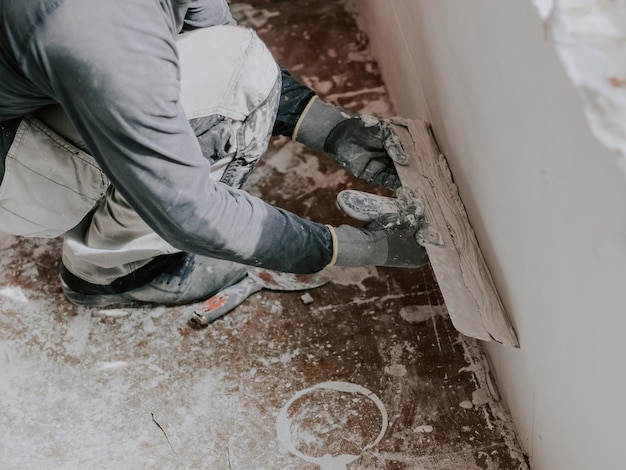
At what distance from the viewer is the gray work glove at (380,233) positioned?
1517 millimetres

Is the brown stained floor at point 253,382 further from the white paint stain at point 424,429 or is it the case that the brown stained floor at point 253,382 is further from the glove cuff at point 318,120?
the glove cuff at point 318,120

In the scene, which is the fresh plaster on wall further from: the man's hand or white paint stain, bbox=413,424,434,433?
white paint stain, bbox=413,424,434,433

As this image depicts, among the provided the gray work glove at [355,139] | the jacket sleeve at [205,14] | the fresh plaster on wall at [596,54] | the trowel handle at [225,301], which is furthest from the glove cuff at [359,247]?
the fresh plaster on wall at [596,54]

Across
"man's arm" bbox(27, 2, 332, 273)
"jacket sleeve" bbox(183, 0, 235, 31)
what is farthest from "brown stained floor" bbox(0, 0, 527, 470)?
"jacket sleeve" bbox(183, 0, 235, 31)

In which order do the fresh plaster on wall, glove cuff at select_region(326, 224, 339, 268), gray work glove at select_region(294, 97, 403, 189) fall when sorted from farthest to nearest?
gray work glove at select_region(294, 97, 403, 189), glove cuff at select_region(326, 224, 339, 268), the fresh plaster on wall

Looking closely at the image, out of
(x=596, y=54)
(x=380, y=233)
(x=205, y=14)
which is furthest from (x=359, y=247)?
(x=596, y=54)

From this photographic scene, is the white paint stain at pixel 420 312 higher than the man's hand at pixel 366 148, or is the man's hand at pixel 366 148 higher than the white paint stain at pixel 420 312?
the man's hand at pixel 366 148

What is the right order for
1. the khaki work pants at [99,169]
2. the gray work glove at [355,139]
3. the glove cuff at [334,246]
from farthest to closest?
1. the gray work glove at [355,139]
2. the glove cuff at [334,246]
3. the khaki work pants at [99,169]

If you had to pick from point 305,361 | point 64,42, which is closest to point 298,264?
point 305,361

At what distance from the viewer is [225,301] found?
173 cm

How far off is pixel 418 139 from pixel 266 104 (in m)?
0.37

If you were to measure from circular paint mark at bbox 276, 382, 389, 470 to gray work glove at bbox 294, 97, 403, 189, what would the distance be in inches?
19.2

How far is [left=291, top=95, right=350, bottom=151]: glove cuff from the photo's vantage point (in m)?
1.74

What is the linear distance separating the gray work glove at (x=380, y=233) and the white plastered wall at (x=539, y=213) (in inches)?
5.3
